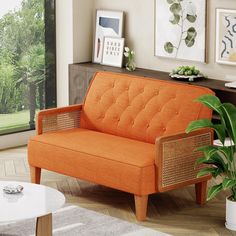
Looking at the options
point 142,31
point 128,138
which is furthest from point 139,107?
point 142,31

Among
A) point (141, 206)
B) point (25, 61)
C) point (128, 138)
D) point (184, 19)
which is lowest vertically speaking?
point (141, 206)

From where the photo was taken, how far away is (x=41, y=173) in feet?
22.6

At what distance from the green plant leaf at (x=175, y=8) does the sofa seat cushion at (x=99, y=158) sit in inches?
58.2

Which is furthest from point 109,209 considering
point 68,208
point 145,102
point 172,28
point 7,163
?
point 172,28

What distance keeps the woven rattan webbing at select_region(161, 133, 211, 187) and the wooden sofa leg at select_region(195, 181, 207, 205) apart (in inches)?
6.4

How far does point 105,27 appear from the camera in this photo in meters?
7.87

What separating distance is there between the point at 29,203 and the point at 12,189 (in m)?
0.25

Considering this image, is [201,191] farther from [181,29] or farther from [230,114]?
[181,29]

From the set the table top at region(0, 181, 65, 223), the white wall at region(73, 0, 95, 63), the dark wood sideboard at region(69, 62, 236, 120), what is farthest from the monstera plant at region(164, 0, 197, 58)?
the table top at region(0, 181, 65, 223)

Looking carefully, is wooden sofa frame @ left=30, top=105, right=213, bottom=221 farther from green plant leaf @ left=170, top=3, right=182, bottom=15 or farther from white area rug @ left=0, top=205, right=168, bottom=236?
green plant leaf @ left=170, top=3, right=182, bottom=15

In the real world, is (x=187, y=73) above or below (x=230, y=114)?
above

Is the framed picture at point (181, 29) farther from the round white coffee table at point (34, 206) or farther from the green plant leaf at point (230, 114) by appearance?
the round white coffee table at point (34, 206)

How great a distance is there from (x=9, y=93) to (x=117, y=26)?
50.0 inches

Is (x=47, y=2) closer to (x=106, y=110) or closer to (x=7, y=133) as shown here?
(x=7, y=133)
